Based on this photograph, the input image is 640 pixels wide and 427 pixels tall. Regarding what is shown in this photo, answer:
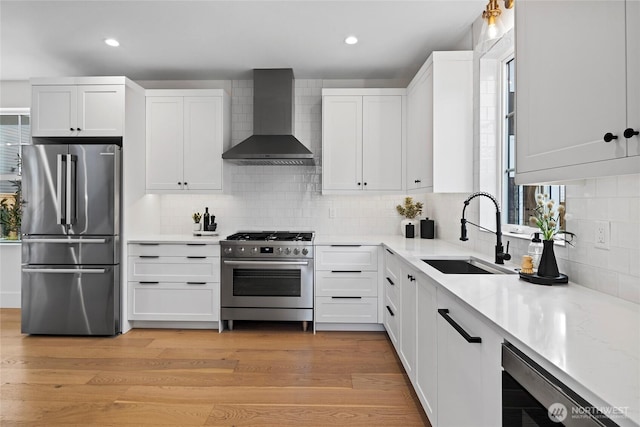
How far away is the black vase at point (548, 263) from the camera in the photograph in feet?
5.53

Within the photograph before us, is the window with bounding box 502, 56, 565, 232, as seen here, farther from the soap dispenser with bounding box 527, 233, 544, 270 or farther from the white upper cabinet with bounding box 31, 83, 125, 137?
the white upper cabinet with bounding box 31, 83, 125, 137

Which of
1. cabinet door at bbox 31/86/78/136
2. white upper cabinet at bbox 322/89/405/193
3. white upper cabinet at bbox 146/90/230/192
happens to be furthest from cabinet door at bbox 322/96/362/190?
cabinet door at bbox 31/86/78/136

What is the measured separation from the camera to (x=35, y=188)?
3408 mm

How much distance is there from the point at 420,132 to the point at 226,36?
1.91 meters

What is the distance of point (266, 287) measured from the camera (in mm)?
3580

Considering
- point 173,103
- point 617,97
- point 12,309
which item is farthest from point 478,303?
point 12,309

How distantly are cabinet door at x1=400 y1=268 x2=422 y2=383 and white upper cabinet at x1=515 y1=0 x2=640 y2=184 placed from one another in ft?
3.33

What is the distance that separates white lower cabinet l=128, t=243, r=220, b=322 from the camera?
142 inches

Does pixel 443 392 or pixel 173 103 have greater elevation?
pixel 173 103

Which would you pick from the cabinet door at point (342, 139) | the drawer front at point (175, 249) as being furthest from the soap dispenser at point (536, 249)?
the drawer front at point (175, 249)

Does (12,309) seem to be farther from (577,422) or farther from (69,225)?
(577,422)

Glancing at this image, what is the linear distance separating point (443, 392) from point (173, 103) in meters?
3.69

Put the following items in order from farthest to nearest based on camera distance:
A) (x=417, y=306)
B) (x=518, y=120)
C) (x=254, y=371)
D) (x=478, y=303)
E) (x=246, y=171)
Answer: (x=246, y=171), (x=254, y=371), (x=417, y=306), (x=518, y=120), (x=478, y=303)

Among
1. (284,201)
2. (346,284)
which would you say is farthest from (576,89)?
(284,201)
